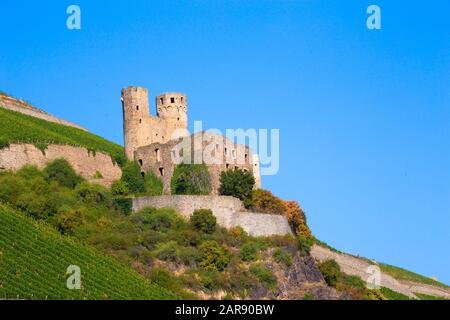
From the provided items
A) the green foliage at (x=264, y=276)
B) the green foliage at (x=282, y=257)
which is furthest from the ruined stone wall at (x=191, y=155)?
the green foliage at (x=264, y=276)

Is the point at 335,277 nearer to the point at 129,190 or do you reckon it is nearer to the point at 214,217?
the point at 214,217

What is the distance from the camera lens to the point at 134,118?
213ft

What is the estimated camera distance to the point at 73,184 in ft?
201

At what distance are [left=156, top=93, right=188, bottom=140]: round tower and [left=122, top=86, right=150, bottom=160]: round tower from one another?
1472 mm

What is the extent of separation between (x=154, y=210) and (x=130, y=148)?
7.01 meters

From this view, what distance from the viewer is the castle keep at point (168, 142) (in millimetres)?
62188

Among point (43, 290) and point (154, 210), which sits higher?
point (154, 210)

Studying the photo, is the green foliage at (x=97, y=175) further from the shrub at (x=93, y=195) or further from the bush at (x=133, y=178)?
the shrub at (x=93, y=195)

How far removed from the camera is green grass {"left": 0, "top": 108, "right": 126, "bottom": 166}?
6281 cm

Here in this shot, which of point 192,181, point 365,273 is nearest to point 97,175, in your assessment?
point 192,181

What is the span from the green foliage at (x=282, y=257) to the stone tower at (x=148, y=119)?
11933mm

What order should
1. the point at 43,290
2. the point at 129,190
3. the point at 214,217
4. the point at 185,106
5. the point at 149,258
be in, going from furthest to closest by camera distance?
the point at 185,106 < the point at 129,190 < the point at 214,217 < the point at 149,258 < the point at 43,290
